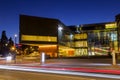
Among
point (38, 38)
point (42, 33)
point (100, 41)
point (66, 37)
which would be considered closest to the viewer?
point (38, 38)

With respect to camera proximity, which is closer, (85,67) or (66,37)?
(85,67)

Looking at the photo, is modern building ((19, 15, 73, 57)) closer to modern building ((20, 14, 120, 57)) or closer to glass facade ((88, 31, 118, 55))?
modern building ((20, 14, 120, 57))

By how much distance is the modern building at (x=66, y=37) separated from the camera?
82.0m

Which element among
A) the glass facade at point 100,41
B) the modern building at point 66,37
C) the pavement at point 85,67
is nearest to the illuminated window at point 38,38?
the modern building at point 66,37

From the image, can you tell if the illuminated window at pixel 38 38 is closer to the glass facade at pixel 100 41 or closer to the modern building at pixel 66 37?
the modern building at pixel 66 37

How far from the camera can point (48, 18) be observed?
85.8 m

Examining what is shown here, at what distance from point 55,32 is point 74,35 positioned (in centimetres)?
2961

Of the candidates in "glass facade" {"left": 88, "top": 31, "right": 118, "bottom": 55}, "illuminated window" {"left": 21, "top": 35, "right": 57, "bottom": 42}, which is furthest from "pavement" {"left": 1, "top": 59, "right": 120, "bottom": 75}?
"glass facade" {"left": 88, "top": 31, "right": 118, "bottom": 55}

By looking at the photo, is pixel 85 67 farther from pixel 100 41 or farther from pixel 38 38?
pixel 100 41

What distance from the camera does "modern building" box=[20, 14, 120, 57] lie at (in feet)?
269

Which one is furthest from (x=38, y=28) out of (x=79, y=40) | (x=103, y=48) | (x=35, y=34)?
(x=79, y=40)

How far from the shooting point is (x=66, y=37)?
101562 mm

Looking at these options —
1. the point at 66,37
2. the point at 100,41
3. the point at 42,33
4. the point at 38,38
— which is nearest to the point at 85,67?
the point at 38,38

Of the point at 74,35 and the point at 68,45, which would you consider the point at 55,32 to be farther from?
the point at 74,35
